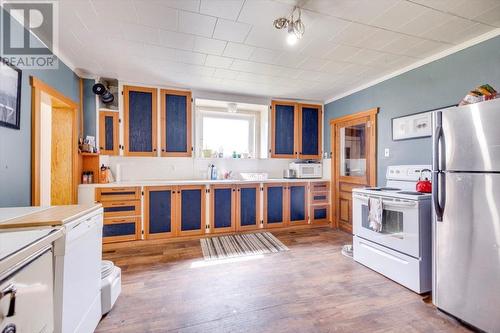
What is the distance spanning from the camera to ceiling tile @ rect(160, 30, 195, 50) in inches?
82.0

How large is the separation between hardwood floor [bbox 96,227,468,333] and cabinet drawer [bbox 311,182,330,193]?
140 cm

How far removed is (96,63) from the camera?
8.98 ft

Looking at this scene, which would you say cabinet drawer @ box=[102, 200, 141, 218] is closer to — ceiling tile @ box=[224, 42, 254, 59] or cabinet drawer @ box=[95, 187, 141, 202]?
cabinet drawer @ box=[95, 187, 141, 202]

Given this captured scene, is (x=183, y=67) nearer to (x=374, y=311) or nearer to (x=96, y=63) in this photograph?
(x=96, y=63)

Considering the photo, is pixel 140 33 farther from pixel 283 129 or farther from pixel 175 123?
pixel 283 129

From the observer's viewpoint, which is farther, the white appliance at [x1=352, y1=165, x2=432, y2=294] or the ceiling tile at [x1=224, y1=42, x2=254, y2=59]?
the ceiling tile at [x1=224, y1=42, x2=254, y2=59]

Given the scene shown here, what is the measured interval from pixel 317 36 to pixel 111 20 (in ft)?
6.23

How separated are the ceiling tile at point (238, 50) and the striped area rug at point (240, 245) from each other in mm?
2480

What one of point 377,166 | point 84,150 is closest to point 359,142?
point 377,166

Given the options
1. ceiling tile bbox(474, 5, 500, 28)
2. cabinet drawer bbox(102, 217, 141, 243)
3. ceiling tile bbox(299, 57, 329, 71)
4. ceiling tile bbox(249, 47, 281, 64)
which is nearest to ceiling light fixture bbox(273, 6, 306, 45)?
ceiling tile bbox(249, 47, 281, 64)

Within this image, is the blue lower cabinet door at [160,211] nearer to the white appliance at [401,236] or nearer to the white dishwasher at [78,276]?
the white dishwasher at [78,276]

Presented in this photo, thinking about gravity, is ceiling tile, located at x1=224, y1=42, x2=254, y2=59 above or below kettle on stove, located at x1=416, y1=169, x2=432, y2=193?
above

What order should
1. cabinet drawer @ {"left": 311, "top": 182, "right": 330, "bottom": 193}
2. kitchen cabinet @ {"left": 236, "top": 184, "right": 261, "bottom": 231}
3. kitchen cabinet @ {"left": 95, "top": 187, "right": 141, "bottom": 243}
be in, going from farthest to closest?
cabinet drawer @ {"left": 311, "top": 182, "right": 330, "bottom": 193}, kitchen cabinet @ {"left": 236, "top": 184, "right": 261, "bottom": 231}, kitchen cabinet @ {"left": 95, "top": 187, "right": 141, "bottom": 243}

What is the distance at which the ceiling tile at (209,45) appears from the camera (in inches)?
85.9
